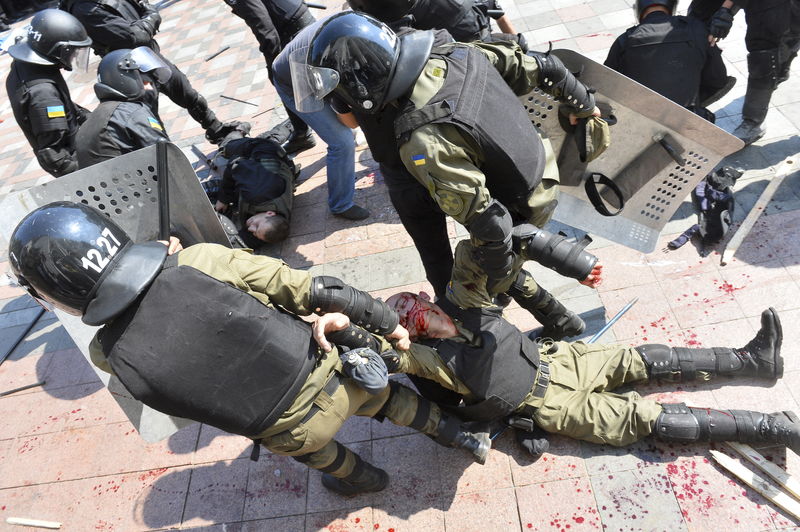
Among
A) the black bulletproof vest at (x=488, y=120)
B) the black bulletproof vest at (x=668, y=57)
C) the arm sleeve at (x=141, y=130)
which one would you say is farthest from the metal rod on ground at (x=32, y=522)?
the black bulletproof vest at (x=668, y=57)

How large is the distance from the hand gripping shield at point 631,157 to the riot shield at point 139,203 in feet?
6.68

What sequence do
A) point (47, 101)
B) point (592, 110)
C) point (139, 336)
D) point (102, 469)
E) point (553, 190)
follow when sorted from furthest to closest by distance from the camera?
point (47, 101) < point (102, 469) < point (592, 110) < point (553, 190) < point (139, 336)

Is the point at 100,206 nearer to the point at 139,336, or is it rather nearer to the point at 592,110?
the point at 139,336

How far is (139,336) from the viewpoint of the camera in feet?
6.57

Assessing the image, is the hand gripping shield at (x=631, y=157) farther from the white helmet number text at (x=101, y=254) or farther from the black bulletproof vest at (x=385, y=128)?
the white helmet number text at (x=101, y=254)

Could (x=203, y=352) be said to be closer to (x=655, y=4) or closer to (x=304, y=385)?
(x=304, y=385)

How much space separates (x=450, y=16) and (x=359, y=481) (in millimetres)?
2975

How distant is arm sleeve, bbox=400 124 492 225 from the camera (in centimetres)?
228

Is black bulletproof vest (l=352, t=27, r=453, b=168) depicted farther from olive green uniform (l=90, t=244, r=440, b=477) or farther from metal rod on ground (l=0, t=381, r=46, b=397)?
metal rod on ground (l=0, t=381, r=46, b=397)

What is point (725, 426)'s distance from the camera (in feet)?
8.55

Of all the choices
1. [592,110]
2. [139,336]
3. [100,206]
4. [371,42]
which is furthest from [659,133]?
[100,206]

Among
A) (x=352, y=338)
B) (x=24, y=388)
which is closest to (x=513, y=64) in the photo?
(x=352, y=338)

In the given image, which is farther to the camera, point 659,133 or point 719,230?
point 719,230

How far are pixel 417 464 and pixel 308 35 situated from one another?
7.93ft
